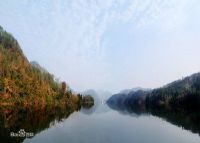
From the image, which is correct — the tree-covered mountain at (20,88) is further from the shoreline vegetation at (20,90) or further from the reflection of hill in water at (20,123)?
the reflection of hill in water at (20,123)

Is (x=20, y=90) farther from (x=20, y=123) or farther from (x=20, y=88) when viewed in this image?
(x=20, y=123)

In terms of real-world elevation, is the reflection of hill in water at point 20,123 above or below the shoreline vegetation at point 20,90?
below

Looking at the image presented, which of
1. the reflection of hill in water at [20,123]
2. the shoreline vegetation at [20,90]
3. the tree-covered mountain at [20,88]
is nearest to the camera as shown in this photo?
the reflection of hill in water at [20,123]

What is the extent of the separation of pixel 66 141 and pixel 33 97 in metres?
94.3

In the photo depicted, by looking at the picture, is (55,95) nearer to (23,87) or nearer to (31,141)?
(23,87)

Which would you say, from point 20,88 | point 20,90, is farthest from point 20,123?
point 20,88

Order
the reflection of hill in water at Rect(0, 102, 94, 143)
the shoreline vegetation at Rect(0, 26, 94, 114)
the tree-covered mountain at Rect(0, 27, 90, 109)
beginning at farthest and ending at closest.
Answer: the tree-covered mountain at Rect(0, 27, 90, 109)
the shoreline vegetation at Rect(0, 26, 94, 114)
the reflection of hill in water at Rect(0, 102, 94, 143)

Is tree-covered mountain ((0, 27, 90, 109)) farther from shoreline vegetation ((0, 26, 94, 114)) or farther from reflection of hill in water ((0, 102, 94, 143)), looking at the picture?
reflection of hill in water ((0, 102, 94, 143))

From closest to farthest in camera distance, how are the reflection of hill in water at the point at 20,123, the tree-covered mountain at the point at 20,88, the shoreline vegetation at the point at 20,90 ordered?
1. the reflection of hill in water at the point at 20,123
2. the shoreline vegetation at the point at 20,90
3. the tree-covered mountain at the point at 20,88

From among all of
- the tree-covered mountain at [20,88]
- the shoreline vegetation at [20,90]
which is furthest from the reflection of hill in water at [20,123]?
the tree-covered mountain at [20,88]

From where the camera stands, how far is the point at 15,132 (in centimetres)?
4747

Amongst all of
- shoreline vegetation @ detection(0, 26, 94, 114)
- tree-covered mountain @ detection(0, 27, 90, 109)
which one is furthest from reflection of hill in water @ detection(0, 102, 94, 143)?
tree-covered mountain @ detection(0, 27, 90, 109)

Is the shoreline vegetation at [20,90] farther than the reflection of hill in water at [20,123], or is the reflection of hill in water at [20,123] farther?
the shoreline vegetation at [20,90]

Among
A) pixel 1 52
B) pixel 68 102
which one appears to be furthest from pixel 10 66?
pixel 68 102
